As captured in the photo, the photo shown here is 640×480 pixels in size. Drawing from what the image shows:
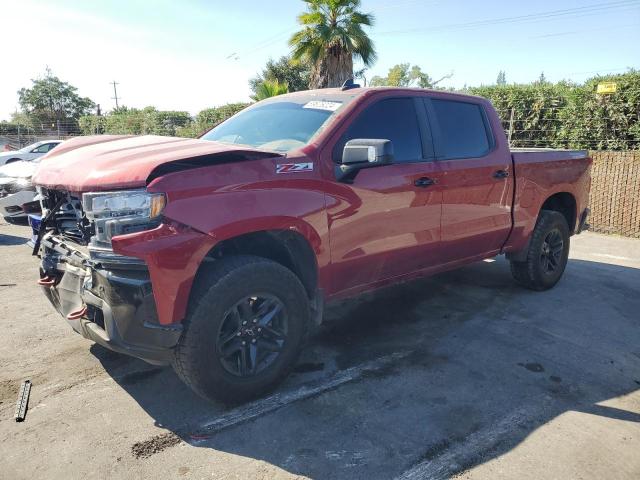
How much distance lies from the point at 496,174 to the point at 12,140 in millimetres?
34444

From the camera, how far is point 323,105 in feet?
12.4

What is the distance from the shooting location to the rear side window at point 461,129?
13.9 feet

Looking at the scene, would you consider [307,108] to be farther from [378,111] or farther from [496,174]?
[496,174]

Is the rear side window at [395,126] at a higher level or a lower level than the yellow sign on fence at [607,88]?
lower

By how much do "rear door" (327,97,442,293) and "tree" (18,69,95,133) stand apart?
5111 centimetres

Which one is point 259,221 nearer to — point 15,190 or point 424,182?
point 424,182

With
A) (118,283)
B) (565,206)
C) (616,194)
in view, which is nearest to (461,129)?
(565,206)

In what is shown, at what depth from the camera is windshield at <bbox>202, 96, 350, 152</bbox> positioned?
3566 millimetres

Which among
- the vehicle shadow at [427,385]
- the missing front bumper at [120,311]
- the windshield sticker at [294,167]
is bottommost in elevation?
the vehicle shadow at [427,385]

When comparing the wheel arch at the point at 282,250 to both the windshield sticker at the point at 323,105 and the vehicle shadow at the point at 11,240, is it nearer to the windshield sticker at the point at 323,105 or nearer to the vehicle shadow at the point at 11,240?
the windshield sticker at the point at 323,105

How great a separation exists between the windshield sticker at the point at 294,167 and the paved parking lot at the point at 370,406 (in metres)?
1.46

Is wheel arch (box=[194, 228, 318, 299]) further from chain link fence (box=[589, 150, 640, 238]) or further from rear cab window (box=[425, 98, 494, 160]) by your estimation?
chain link fence (box=[589, 150, 640, 238])

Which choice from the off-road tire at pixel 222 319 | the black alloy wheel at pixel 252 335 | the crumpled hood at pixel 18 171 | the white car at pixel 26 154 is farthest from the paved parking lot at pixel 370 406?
the white car at pixel 26 154

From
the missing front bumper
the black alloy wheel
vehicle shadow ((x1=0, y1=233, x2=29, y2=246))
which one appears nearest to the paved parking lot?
the black alloy wheel
